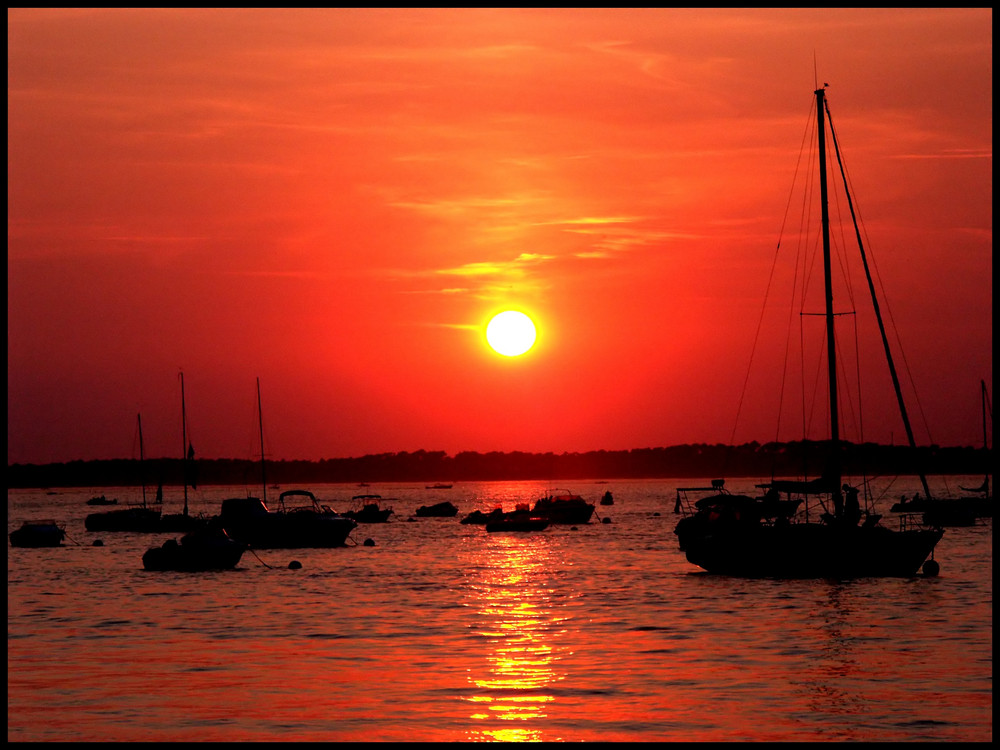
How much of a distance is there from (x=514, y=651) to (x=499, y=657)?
1.51 meters

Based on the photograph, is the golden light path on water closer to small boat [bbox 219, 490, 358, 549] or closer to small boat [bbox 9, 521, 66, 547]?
small boat [bbox 219, 490, 358, 549]

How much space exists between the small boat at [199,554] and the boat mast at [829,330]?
110ft

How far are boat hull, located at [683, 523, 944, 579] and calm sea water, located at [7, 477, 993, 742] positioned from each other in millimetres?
1182

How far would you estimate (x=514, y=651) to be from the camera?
39188mm

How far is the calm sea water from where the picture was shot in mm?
27484

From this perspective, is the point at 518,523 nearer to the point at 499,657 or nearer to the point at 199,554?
the point at 199,554

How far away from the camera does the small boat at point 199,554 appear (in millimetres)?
73500

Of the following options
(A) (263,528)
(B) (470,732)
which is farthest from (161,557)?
(B) (470,732)

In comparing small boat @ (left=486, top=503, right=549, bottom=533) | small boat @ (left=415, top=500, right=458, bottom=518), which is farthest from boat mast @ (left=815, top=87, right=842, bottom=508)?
small boat @ (left=415, top=500, right=458, bottom=518)

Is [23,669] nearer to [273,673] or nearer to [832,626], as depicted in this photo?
[273,673]

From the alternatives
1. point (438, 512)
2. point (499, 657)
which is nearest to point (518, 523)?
point (438, 512)

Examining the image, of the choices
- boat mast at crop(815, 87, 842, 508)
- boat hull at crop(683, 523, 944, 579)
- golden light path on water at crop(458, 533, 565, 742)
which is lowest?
golden light path on water at crop(458, 533, 565, 742)

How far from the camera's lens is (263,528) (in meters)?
91.9

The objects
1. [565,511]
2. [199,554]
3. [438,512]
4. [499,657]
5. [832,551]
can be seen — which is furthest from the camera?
[438,512]
